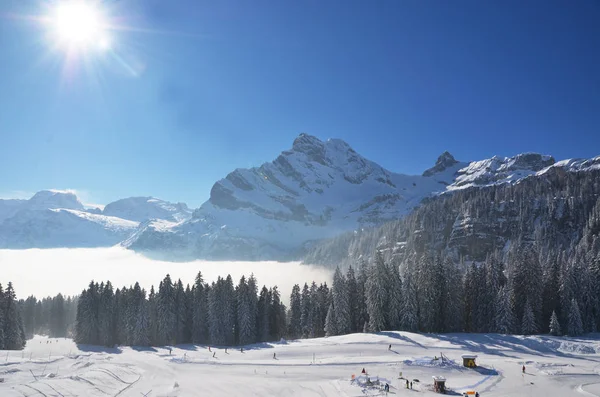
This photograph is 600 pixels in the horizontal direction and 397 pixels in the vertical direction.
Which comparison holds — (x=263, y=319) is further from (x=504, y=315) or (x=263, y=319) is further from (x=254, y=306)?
(x=504, y=315)

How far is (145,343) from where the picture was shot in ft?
278

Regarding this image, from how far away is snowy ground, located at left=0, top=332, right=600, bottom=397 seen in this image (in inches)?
1724

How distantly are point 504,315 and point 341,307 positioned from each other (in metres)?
31.3

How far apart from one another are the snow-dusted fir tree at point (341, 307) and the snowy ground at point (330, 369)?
412 inches

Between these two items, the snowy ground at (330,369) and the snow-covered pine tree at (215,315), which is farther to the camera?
the snow-covered pine tree at (215,315)

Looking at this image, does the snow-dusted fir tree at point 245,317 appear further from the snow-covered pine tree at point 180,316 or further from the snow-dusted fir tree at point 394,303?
the snow-dusted fir tree at point 394,303

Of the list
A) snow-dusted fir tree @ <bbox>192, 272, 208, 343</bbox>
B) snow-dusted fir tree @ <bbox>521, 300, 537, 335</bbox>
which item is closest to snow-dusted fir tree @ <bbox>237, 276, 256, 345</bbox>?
snow-dusted fir tree @ <bbox>192, 272, 208, 343</bbox>

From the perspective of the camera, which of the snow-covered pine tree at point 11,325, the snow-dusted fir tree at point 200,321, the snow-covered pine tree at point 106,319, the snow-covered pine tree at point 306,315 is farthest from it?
the snow-covered pine tree at point 306,315

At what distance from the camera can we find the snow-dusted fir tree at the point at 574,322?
70.4 metres

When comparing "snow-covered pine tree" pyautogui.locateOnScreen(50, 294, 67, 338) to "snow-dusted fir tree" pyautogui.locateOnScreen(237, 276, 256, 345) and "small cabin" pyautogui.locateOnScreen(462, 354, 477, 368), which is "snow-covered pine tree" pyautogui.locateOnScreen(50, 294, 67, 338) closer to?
"snow-dusted fir tree" pyautogui.locateOnScreen(237, 276, 256, 345)

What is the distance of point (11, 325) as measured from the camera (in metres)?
83.7

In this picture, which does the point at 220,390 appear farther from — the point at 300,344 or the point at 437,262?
the point at 437,262

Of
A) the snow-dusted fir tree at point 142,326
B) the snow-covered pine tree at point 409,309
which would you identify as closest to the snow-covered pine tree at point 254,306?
the snow-dusted fir tree at point 142,326

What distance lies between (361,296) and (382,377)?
134ft
